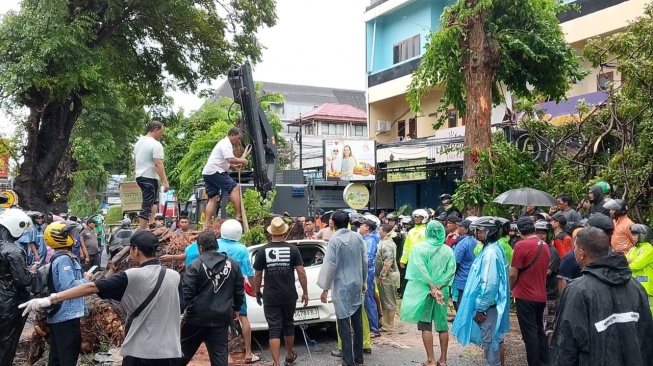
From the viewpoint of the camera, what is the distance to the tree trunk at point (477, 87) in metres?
12.1

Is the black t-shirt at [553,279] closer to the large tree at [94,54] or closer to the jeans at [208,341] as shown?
the jeans at [208,341]

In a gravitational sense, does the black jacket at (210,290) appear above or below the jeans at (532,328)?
above

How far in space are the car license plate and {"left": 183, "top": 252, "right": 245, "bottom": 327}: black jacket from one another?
7.72 feet

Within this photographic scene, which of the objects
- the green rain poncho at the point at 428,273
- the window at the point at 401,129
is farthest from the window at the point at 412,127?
the green rain poncho at the point at 428,273

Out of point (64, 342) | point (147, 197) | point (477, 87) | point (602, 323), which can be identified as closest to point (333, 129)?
point (477, 87)

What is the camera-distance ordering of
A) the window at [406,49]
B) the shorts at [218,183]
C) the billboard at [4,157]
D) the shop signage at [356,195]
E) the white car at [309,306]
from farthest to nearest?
the window at [406,49]
the shop signage at [356,195]
the billboard at [4,157]
the shorts at [218,183]
the white car at [309,306]

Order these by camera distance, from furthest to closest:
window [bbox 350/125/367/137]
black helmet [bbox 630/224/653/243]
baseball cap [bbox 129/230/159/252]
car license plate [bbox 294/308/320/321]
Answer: window [bbox 350/125/367/137] → car license plate [bbox 294/308/320/321] → black helmet [bbox 630/224/653/243] → baseball cap [bbox 129/230/159/252]

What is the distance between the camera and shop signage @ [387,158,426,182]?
22.3m

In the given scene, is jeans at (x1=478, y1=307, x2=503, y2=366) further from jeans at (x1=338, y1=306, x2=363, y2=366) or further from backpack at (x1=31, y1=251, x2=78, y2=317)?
backpack at (x1=31, y1=251, x2=78, y2=317)

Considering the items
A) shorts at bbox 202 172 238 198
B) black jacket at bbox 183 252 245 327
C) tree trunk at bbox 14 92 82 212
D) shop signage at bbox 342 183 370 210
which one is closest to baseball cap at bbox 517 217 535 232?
black jacket at bbox 183 252 245 327

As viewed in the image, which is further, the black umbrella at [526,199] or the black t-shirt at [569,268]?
the black umbrella at [526,199]

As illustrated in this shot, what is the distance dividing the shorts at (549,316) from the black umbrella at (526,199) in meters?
2.61

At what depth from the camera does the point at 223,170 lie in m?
9.62

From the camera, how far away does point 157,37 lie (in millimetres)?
18125
